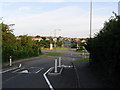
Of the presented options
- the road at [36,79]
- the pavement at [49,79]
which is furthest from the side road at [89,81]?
the road at [36,79]

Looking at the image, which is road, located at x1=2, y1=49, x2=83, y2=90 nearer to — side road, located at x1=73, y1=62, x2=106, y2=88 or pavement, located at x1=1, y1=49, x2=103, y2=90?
pavement, located at x1=1, y1=49, x2=103, y2=90

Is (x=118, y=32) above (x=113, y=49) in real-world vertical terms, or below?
above

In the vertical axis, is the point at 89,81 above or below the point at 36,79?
above

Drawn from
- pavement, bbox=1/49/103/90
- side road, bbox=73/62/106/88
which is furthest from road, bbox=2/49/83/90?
side road, bbox=73/62/106/88

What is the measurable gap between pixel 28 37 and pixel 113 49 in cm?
3536

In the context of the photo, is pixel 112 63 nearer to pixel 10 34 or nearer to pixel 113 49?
pixel 113 49

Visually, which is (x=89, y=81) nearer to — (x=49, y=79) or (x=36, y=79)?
(x=49, y=79)

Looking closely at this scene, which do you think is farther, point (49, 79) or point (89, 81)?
point (49, 79)

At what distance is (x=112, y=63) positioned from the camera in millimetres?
7633

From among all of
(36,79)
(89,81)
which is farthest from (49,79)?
(89,81)

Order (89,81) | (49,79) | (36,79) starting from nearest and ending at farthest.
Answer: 1. (89,81)
2. (49,79)
3. (36,79)

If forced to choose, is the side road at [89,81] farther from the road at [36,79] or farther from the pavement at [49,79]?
the road at [36,79]

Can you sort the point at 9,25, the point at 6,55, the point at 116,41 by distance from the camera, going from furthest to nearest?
the point at 9,25, the point at 6,55, the point at 116,41

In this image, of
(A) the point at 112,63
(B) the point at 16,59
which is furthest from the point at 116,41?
(B) the point at 16,59
